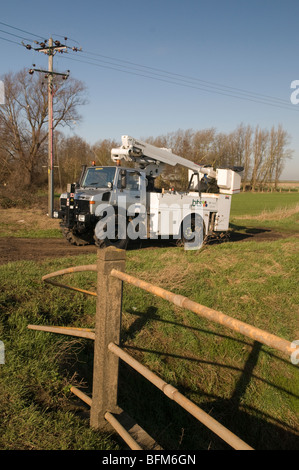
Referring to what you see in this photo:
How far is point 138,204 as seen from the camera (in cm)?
962

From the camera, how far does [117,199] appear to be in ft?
30.2

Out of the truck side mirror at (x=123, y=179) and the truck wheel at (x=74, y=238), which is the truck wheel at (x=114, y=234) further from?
the truck wheel at (x=74, y=238)

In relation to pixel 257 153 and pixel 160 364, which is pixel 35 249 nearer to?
pixel 160 364

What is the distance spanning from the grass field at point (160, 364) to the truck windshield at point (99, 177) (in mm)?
3473

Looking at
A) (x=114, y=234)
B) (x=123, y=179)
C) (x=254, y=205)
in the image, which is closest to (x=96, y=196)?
(x=123, y=179)

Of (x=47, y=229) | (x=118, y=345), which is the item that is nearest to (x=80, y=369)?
(x=118, y=345)

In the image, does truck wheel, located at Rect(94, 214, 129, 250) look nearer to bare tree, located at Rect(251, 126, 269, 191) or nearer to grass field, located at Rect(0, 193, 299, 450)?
grass field, located at Rect(0, 193, 299, 450)

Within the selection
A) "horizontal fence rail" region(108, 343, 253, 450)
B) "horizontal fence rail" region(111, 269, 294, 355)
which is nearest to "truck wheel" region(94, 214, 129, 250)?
"horizontal fence rail" region(108, 343, 253, 450)

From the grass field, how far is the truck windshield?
11.4 ft

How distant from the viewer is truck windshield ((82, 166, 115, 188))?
9434 millimetres

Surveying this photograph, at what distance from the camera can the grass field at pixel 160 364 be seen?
2703mm

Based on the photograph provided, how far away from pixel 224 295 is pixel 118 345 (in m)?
3.85

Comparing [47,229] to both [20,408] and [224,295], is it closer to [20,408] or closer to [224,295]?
[224,295]

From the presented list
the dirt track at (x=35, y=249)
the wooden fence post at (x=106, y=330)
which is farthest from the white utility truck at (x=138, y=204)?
the wooden fence post at (x=106, y=330)
